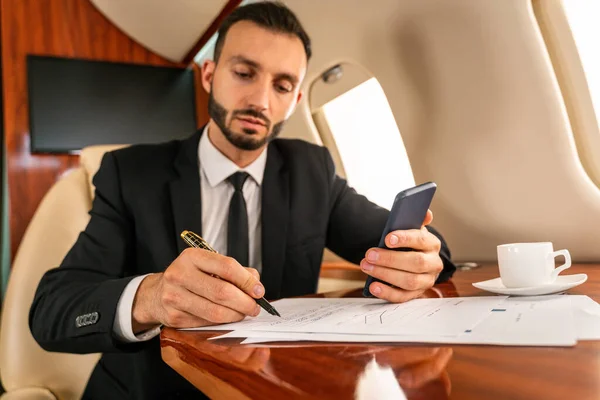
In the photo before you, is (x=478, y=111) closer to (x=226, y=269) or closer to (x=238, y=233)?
(x=238, y=233)

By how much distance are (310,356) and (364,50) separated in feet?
4.64

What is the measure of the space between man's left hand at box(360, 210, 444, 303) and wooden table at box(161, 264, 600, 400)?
0.29 m

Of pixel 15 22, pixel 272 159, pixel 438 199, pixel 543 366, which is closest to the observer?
pixel 543 366

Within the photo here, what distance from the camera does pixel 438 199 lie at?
1.64 meters

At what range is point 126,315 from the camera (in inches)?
34.1

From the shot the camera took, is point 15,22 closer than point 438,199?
No

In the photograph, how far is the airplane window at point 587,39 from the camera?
1.18m

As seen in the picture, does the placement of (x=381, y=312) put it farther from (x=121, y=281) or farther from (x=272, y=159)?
(x=272, y=159)

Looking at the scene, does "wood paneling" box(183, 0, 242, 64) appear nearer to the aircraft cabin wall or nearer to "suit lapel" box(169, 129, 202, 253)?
the aircraft cabin wall

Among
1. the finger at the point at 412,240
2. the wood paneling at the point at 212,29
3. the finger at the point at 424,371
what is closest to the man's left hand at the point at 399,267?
the finger at the point at 412,240

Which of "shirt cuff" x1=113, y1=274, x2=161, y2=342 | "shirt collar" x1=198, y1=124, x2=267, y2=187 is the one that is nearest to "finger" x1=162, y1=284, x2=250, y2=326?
"shirt cuff" x1=113, y1=274, x2=161, y2=342

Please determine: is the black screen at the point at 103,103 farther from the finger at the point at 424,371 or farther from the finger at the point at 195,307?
the finger at the point at 424,371

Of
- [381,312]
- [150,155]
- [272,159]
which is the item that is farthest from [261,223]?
[381,312]

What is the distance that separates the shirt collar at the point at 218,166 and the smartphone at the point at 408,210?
22.6 inches
